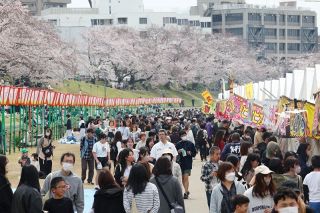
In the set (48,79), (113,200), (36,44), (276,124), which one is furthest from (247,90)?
(48,79)

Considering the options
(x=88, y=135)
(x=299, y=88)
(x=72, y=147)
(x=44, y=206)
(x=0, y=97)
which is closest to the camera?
(x=44, y=206)

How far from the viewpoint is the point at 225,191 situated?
10.6 metres

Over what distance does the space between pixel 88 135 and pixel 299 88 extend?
6.66 m

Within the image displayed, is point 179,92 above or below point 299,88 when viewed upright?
above

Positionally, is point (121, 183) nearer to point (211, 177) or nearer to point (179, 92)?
point (211, 177)

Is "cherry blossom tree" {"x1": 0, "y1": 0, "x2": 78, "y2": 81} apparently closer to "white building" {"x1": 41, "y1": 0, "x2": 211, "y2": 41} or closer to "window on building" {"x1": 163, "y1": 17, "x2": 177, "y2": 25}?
"white building" {"x1": 41, "y1": 0, "x2": 211, "y2": 41}

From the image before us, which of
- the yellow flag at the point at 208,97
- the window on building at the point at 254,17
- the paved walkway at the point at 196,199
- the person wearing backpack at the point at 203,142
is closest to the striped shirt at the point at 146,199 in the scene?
the paved walkway at the point at 196,199

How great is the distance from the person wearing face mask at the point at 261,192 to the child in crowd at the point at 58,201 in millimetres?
1866

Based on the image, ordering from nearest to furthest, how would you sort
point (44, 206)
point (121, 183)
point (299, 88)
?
point (44, 206), point (121, 183), point (299, 88)

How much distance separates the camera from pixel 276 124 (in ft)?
74.4

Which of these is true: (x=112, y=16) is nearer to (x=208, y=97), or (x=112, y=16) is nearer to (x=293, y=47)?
(x=293, y=47)

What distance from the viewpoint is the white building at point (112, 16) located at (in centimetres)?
12912

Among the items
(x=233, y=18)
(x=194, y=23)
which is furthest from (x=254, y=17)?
(x=194, y=23)

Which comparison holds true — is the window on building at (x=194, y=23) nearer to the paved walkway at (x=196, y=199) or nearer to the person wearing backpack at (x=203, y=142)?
the person wearing backpack at (x=203, y=142)
